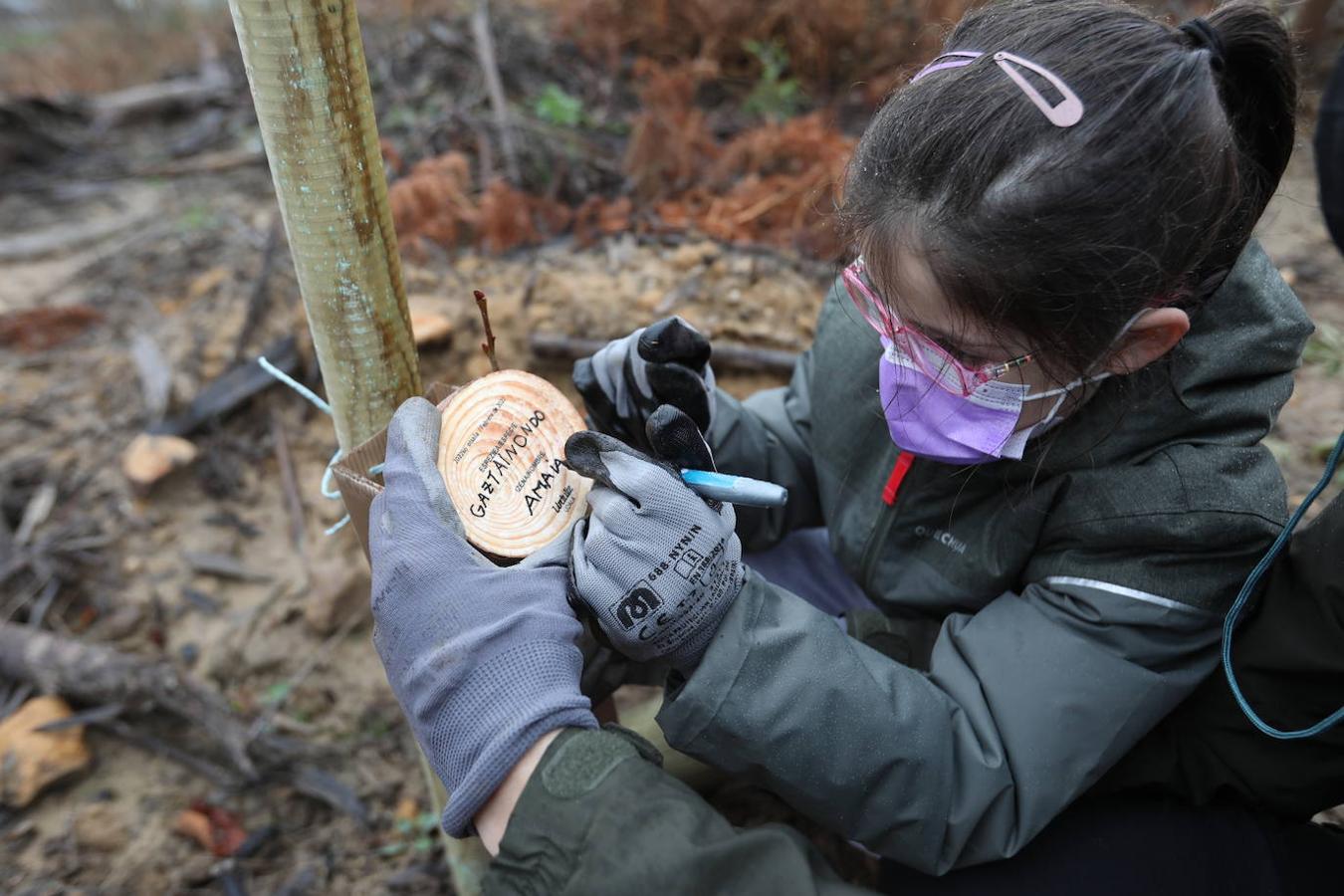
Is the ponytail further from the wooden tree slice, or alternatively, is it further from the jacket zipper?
the wooden tree slice

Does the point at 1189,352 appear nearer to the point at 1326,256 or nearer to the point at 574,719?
the point at 574,719

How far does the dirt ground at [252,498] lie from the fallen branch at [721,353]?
0.05 m

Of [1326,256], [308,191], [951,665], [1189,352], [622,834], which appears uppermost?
[308,191]

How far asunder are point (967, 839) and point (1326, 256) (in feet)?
13.1

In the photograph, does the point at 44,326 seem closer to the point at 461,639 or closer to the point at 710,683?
the point at 461,639

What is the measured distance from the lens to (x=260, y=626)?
9.12 feet

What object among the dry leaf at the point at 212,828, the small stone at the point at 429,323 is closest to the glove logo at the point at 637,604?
the dry leaf at the point at 212,828

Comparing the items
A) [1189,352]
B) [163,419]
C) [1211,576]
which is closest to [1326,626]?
[1211,576]

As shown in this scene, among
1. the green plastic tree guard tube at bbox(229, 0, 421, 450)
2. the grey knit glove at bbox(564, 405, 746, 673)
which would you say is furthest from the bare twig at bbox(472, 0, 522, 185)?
the grey knit glove at bbox(564, 405, 746, 673)

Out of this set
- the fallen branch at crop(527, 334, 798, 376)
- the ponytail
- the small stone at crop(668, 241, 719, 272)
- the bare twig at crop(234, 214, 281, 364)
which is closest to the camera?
the ponytail

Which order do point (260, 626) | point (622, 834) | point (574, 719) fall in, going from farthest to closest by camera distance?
point (260, 626) → point (574, 719) → point (622, 834)

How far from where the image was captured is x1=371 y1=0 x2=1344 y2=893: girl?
3.85 feet

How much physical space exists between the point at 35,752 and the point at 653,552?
2205mm

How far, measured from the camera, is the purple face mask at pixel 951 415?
4.77ft
